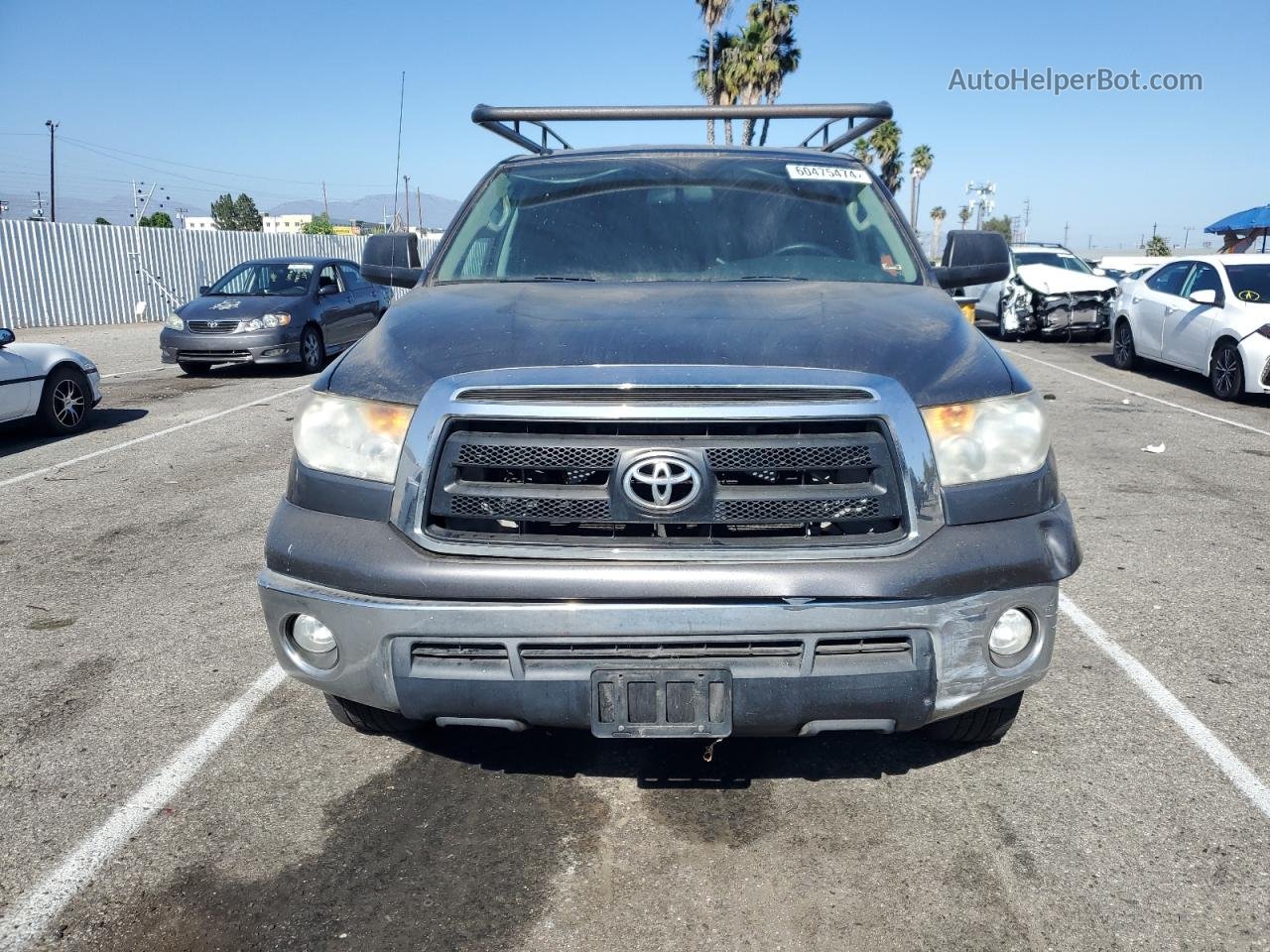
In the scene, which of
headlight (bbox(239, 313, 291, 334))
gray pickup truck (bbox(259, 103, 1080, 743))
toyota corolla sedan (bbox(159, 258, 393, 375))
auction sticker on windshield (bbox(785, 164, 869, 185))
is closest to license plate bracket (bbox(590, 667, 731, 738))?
gray pickup truck (bbox(259, 103, 1080, 743))

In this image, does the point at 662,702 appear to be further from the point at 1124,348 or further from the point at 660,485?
the point at 1124,348

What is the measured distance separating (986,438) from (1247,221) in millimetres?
31826

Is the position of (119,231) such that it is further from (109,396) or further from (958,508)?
(958,508)

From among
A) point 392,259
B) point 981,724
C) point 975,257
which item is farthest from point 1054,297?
point 981,724

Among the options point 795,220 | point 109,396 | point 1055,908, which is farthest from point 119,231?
point 1055,908

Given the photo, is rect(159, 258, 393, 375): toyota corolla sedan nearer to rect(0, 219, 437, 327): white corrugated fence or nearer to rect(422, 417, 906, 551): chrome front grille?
rect(0, 219, 437, 327): white corrugated fence

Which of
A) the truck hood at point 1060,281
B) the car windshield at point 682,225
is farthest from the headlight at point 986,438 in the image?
the truck hood at point 1060,281

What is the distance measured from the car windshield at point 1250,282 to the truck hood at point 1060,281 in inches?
258

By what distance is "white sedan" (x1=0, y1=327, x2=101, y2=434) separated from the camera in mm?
9117

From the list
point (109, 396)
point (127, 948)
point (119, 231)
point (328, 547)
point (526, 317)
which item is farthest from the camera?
point (119, 231)

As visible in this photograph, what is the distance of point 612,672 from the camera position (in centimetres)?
253

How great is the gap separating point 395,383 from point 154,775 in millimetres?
1578

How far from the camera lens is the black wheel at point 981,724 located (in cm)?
313

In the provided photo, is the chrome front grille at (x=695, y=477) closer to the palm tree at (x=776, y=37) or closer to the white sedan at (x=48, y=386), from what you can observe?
the white sedan at (x=48, y=386)
